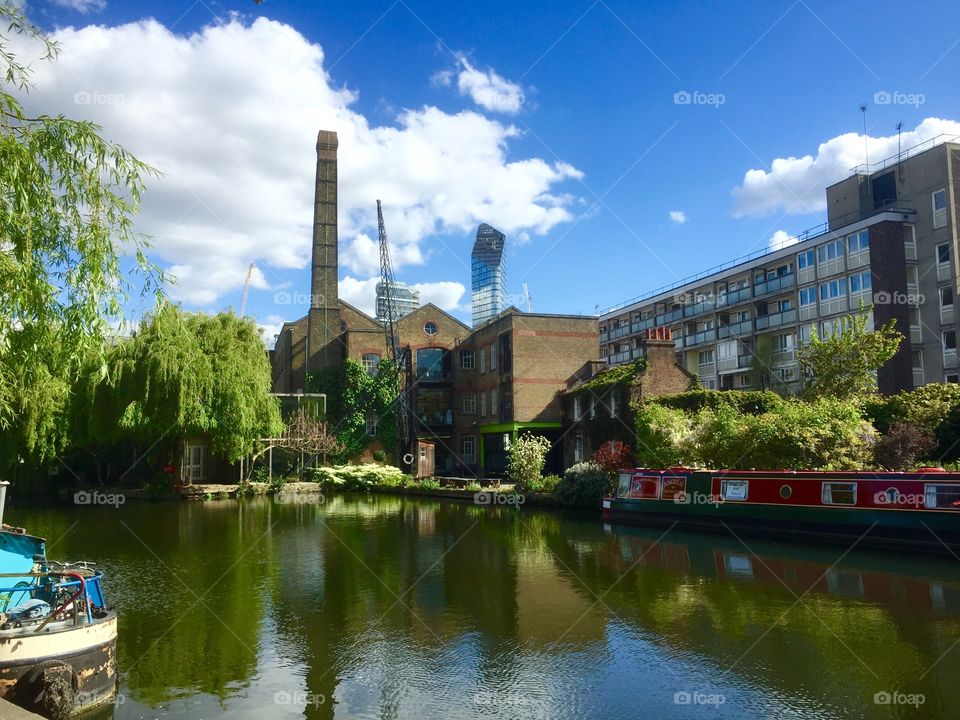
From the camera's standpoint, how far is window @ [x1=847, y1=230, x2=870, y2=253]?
35.8 metres

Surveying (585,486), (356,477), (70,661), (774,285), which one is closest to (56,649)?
(70,661)

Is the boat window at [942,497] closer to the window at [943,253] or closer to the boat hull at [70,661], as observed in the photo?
the boat hull at [70,661]

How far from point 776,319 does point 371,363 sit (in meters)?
24.8

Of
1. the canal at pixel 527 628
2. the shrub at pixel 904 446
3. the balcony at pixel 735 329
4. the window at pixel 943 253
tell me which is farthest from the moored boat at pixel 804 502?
the balcony at pixel 735 329

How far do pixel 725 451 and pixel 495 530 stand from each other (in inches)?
316

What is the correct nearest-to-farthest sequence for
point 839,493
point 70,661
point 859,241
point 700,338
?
point 70,661, point 839,493, point 859,241, point 700,338

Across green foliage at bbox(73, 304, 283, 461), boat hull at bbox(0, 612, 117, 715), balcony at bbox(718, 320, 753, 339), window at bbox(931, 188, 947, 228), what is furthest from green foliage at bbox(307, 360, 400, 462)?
boat hull at bbox(0, 612, 117, 715)

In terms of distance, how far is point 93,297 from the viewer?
8.52 m

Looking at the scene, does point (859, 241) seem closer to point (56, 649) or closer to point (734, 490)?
point (734, 490)

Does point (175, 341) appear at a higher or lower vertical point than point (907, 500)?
higher

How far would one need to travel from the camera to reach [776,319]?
138ft

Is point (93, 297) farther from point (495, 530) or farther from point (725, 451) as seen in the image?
Result: point (725, 451)

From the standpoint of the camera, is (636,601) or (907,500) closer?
(636,601)

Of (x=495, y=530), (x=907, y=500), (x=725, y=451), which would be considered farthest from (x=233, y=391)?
(x=907, y=500)
